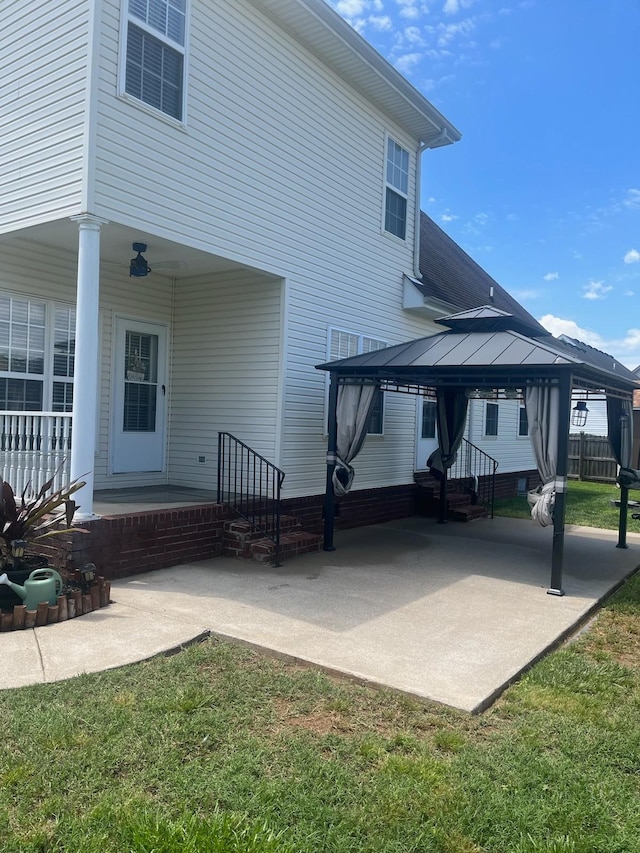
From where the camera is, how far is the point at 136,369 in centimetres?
886

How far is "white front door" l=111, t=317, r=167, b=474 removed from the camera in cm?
855

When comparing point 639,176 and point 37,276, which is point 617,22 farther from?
point 639,176

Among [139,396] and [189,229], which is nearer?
[189,229]

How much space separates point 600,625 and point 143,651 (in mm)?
3898

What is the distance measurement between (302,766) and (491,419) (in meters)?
13.3

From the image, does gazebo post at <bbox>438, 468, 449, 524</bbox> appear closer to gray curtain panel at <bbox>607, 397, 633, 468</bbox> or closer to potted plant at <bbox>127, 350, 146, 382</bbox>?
gray curtain panel at <bbox>607, 397, 633, 468</bbox>

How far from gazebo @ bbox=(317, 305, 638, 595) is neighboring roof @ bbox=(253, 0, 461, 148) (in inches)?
150

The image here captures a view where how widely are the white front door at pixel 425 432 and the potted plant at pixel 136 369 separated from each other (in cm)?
532

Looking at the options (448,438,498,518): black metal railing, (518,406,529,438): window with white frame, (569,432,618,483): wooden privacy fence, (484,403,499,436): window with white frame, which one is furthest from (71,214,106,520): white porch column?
(569,432,618,483): wooden privacy fence

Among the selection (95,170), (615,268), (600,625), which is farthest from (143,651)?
(615,268)

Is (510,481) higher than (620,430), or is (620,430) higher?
(620,430)

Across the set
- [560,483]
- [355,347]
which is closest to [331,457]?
[355,347]

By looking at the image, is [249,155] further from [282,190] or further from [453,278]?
[453,278]

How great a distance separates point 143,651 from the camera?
4.45 meters
